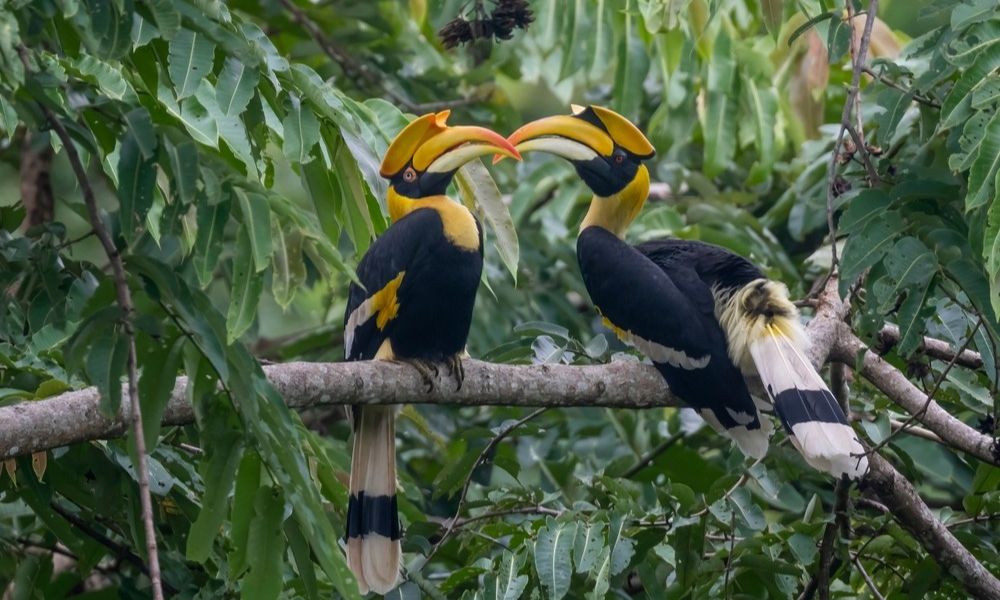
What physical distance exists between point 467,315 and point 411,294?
17 cm

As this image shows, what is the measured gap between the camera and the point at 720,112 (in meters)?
5.53

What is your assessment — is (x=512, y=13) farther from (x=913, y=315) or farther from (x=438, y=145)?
(x=913, y=315)

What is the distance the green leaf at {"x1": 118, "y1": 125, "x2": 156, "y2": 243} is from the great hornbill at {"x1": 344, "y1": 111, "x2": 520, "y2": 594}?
1.43 meters

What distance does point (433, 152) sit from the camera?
3.83m

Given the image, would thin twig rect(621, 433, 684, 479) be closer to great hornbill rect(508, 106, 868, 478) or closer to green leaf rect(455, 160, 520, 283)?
great hornbill rect(508, 106, 868, 478)

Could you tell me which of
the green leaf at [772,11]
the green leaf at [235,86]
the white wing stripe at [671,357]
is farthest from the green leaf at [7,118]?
the green leaf at [772,11]

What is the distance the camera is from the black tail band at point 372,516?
3561mm

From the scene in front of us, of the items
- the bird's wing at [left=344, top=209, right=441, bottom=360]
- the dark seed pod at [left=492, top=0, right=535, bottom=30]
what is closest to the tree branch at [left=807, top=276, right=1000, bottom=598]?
the bird's wing at [left=344, top=209, right=441, bottom=360]

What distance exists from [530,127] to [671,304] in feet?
2.33

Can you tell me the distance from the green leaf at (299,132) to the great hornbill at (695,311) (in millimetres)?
904

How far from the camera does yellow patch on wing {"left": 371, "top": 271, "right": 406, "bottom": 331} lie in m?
3.75

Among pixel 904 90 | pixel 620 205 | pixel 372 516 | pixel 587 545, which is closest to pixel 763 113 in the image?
pixel 620 205

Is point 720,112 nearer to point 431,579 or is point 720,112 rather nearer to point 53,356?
point 431,579

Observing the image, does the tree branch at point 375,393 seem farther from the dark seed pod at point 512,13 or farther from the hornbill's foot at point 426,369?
the dark seed pod at point 512,13
